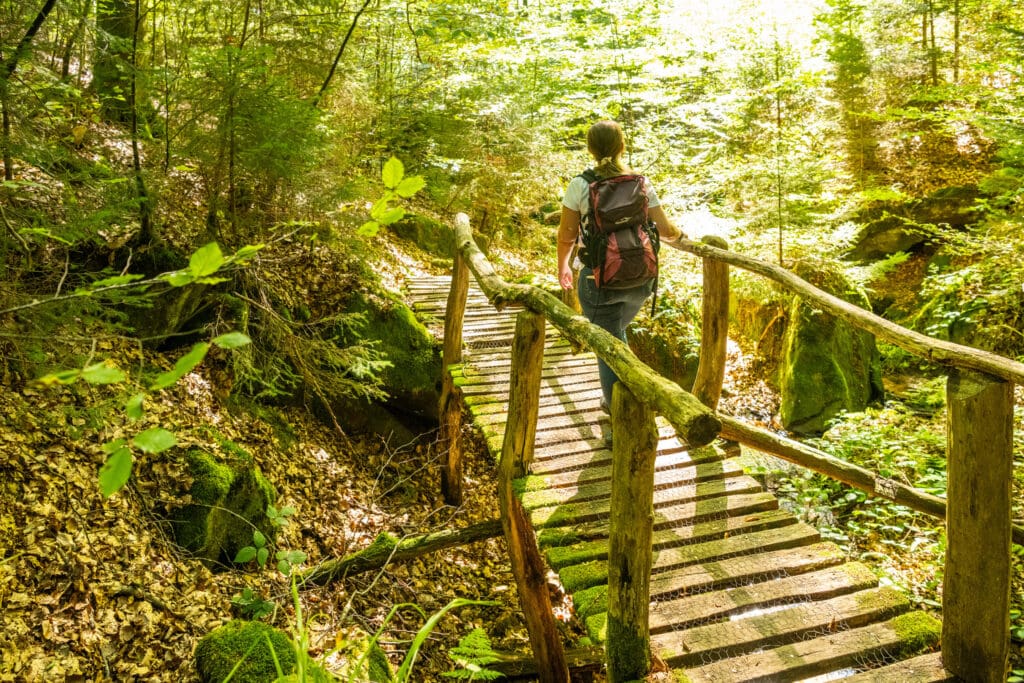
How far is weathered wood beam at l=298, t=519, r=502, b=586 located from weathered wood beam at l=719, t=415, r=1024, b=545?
2.11 metres

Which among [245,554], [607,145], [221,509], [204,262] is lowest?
[245,554]

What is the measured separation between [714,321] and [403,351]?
13.0 feet

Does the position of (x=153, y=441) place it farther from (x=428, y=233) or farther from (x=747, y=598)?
(x=428, y=233)

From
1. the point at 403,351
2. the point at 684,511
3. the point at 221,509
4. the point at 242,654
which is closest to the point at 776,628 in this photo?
the point at 684,511

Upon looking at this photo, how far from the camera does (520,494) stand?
4.27 m

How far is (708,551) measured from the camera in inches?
148

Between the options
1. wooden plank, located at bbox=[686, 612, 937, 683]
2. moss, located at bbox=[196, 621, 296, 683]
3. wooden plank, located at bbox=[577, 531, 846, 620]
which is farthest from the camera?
wooden plank, located at bbox=[577, 531, 846, 620]

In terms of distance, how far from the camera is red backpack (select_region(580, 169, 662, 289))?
4051 mm

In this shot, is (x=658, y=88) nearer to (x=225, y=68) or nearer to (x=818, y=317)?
(x=818, y=317)

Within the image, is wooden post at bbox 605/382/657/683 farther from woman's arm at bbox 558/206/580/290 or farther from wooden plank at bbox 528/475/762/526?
woman's arm at bbox 558/206/580/290

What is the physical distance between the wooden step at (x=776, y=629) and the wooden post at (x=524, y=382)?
1.63 meters

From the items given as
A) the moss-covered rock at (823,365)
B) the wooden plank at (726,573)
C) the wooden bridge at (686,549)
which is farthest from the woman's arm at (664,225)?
the moss-covered rock at (823,365)

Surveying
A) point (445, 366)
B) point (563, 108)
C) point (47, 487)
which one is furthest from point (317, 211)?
point (563, 108)

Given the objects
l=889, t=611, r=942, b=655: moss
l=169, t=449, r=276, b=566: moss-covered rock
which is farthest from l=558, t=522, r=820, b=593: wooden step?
l=169, t=449, r=276, b=566: moss-covered rock
